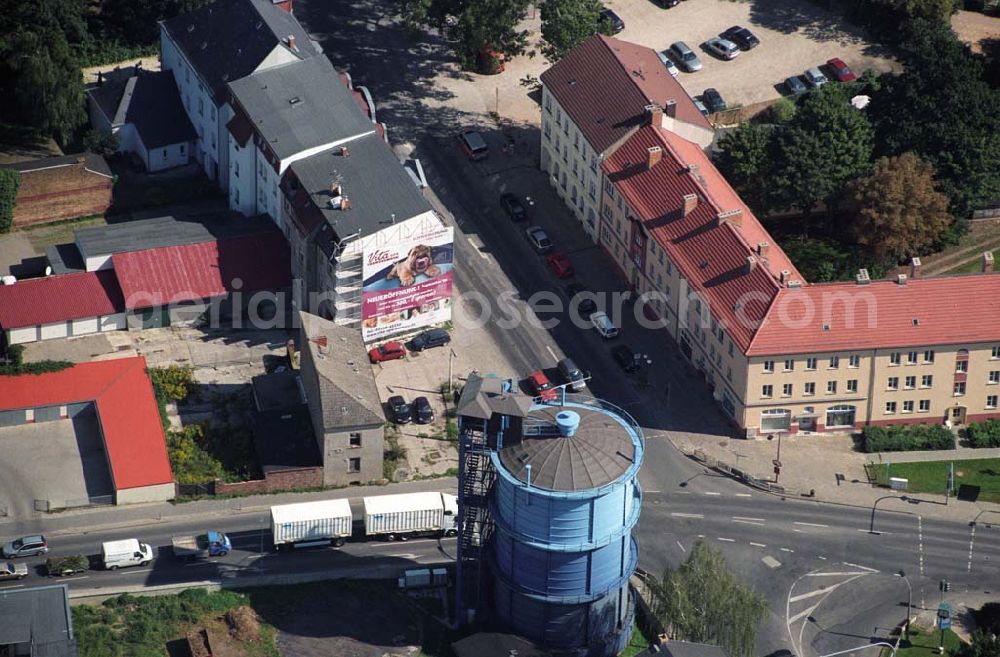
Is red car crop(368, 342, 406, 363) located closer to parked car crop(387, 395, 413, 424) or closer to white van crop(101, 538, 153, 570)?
parked car crop(387, 395, 413, 424)

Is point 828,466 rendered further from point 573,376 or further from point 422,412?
point 422,412

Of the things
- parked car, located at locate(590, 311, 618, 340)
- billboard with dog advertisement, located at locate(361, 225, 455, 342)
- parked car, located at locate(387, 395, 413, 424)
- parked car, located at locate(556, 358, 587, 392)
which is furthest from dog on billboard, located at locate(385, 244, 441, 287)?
parked car, located at locate(590, 311, 618, 340)

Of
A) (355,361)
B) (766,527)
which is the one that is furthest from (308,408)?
(766,527)

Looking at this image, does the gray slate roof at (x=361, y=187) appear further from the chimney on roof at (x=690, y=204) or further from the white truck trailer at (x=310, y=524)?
the white truck trailer at (x=310, y=524)

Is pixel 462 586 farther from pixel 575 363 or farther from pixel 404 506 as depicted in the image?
pixel 575 363

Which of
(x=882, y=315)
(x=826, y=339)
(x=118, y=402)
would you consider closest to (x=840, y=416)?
(x=826, y=339)

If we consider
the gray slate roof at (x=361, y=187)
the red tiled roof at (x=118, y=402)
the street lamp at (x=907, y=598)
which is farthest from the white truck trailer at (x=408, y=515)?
the street lamp at (x=907, y=598)
